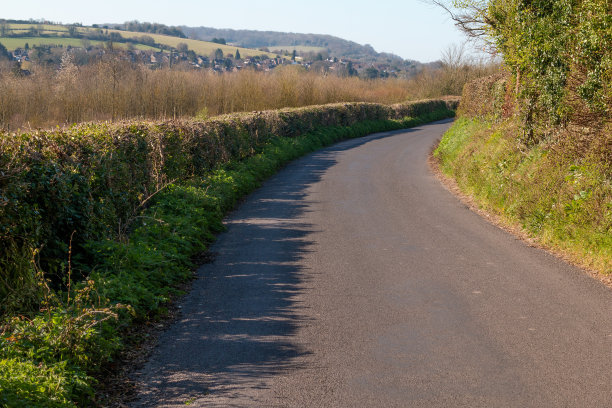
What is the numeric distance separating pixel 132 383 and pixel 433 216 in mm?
9002

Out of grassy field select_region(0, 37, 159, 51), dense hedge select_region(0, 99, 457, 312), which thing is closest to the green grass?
dense hedge select_region(0, 99, 457, 312)

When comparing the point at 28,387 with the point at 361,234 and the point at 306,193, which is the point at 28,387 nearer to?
the point at 361,234

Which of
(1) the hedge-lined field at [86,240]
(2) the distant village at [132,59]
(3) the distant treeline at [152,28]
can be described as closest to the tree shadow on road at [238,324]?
(1) the hedge-lined field at [86,240]

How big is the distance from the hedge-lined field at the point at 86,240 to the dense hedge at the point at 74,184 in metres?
0.02

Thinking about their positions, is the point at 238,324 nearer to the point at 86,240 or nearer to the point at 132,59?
the point at 86,240

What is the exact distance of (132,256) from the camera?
25.3 ft

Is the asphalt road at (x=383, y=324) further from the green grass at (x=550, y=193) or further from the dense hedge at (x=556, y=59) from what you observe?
the dense hedge at (x=556, y=59)

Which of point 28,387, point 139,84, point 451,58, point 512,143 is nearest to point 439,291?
point 28,387

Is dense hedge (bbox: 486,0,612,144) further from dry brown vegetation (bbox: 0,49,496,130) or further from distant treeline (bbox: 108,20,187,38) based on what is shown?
distant treeline (bbox: 108,20,187,38)

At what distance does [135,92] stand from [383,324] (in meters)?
18.7

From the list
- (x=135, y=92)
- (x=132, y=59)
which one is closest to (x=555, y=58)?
(x=135, y=92)

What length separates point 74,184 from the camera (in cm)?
752

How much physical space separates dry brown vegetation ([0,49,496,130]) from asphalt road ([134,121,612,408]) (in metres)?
5.10

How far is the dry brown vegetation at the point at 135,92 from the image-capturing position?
716 inches
